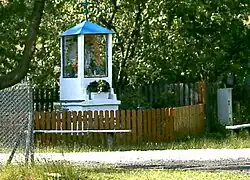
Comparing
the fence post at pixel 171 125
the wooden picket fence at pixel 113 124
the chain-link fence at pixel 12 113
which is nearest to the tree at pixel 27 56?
the chain-link fence at pixel 12 113

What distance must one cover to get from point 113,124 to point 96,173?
324 inches

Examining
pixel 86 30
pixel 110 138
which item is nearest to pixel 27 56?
pixel 110 138

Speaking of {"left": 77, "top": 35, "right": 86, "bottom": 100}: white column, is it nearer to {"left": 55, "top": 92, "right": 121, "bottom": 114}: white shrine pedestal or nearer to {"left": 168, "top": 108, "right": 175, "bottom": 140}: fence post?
{"left": 55, "top": 92, "right": 121, "bottom": 114}: white shrine pedestal

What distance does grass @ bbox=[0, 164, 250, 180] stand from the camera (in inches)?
545

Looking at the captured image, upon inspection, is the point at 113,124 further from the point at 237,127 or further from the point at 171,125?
the point at 237,127

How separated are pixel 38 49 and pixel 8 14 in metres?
4.15

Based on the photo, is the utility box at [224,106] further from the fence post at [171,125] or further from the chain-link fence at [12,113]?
the chain-link fence at [12,113]

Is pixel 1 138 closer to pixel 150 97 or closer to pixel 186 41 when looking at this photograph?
pixel 150 97

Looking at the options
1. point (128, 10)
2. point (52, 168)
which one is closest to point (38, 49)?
point (128, 10)

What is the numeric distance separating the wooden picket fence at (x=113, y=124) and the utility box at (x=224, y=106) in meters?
3.91

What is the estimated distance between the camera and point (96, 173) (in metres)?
15.6

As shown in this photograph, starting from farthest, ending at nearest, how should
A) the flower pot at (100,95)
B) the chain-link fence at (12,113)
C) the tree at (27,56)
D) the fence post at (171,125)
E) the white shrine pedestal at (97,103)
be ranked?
1. the flower pot at (100,95)
2. the white shrine pedestal at (97,103)
3. the fence post at (171,125)
4. the chain-link fence at (12,113)
5. the tree at (27,56)

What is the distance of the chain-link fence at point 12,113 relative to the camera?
762 inches

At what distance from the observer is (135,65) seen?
2898cm
